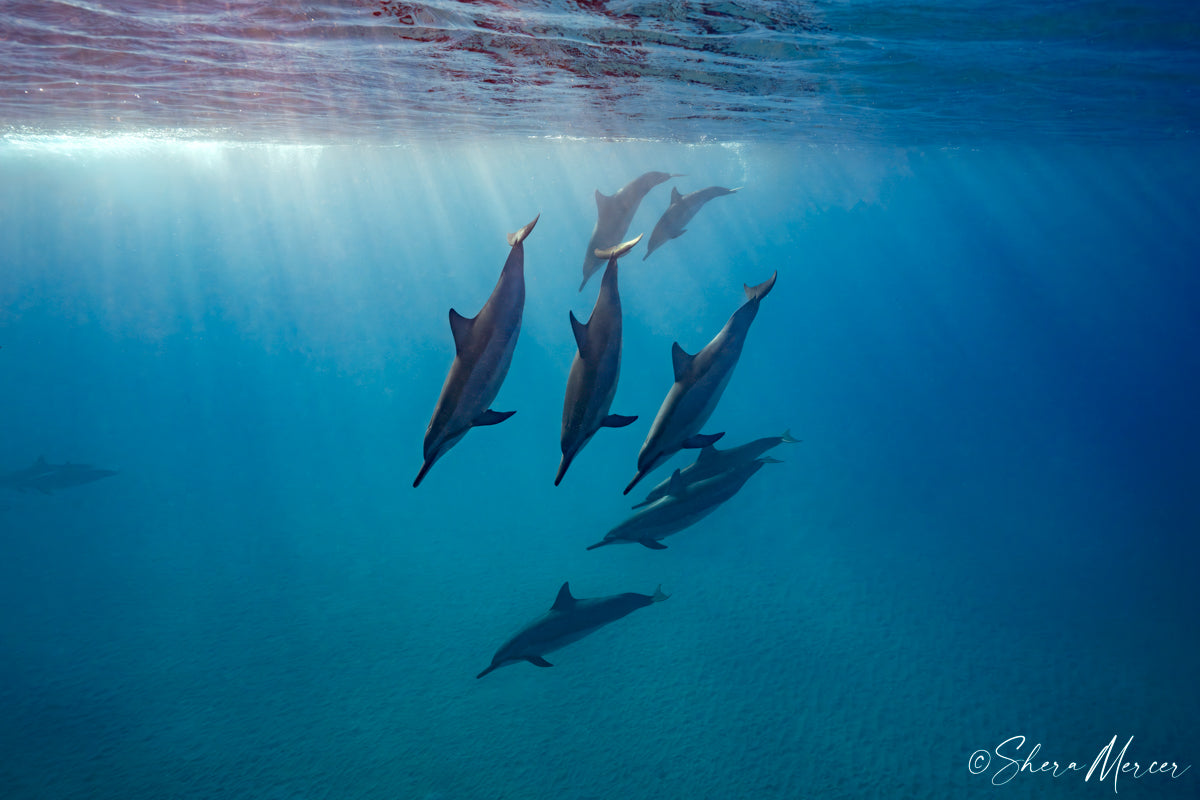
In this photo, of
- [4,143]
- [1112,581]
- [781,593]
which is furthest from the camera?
[4,143]

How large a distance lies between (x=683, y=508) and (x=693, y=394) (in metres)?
3.10

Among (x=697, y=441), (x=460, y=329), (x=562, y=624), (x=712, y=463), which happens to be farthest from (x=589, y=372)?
(x=562, y=624)

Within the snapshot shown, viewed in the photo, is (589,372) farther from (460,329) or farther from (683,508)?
(683,508)

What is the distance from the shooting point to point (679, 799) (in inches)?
344

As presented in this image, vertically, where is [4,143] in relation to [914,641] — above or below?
above

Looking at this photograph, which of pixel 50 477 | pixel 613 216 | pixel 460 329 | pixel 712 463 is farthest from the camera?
pixel 50 477

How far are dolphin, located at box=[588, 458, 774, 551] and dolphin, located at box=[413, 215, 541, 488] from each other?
376 cm

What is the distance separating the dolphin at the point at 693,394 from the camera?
3217 millimetres

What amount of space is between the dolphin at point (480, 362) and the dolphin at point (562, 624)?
496cm

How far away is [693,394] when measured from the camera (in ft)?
10.8

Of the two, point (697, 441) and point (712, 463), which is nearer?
point (697, 441)

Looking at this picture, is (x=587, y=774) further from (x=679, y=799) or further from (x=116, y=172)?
(x=116, y=172)

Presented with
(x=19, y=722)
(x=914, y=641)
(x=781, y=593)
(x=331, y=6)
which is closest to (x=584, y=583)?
(x=781, y=593)

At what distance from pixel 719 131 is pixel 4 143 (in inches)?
1246
